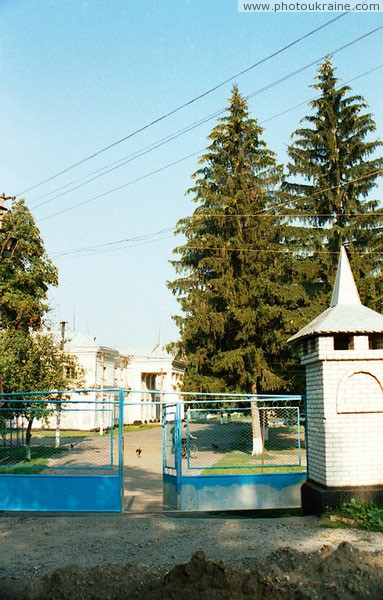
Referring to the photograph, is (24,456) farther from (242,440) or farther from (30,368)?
(242,440)

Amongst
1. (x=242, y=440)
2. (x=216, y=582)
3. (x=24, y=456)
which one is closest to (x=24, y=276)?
(x=24, y=456)

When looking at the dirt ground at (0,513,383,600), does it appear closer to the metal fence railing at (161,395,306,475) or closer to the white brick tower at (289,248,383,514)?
the white brick tower at (289,248,383,514)

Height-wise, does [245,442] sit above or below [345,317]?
below

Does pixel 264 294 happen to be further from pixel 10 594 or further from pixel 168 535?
pixel 10 594

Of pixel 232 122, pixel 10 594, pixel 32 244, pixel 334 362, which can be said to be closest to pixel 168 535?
pixel 10 594

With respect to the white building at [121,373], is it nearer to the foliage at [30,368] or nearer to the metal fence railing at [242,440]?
the metal fence railing at [242,440]

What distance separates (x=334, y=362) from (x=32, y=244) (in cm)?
2191

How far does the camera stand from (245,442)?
23.1 m

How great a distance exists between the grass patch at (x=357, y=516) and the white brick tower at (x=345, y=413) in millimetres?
129

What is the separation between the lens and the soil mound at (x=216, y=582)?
4.93 m

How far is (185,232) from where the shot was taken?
79.0 ft

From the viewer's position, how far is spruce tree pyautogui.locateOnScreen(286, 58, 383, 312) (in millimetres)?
21188

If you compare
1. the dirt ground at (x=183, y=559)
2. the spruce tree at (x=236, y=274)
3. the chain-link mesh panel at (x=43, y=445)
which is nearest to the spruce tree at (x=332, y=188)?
the spruce tree at (x=236, y=274)

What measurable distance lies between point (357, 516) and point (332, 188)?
629 inches
